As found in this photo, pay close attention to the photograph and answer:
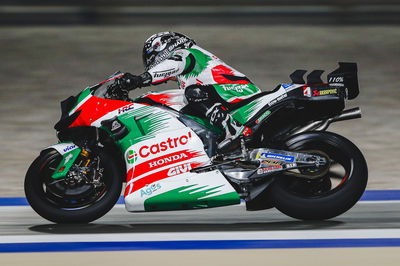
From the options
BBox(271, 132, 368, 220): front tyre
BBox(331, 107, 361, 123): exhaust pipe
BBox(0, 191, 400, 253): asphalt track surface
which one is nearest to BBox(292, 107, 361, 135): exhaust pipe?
BBox(331, 107, 361, 123): exhaust pipe

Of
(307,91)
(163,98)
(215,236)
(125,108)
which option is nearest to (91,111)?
(125,108)

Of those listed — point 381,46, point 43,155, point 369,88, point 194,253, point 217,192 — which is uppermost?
point 381,46

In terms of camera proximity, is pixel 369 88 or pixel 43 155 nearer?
pixel 43 155

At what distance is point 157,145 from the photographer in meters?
6.57

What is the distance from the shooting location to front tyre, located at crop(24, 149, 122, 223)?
647cm

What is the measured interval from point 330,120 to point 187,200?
4.07 ft

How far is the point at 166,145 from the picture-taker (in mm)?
6562

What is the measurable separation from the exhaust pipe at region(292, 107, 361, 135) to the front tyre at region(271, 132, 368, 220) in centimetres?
12
